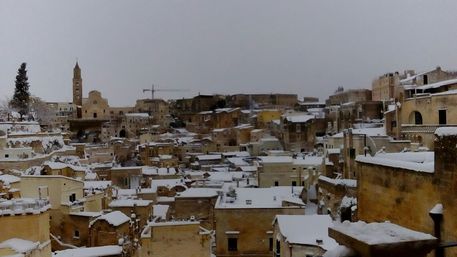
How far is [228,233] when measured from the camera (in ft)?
64.1

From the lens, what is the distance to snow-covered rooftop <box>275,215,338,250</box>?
1356cm

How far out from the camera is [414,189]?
278 inches

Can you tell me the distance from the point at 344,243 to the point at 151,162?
42533mm

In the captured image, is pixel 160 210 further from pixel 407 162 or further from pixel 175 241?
pixel 407 162

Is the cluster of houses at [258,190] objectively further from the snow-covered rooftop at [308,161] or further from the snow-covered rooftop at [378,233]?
the snow-covered rooftop at [308,161]

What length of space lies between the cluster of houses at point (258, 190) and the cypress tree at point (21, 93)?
13715mm

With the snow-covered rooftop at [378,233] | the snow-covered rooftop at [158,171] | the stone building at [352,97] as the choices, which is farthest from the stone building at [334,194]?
the stone building at [352,97]

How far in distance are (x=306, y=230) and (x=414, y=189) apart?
7.76m

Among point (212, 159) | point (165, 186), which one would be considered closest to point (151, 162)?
point (212, 159)

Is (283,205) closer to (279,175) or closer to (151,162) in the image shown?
(279,175)

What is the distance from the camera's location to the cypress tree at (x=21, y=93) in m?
54.5

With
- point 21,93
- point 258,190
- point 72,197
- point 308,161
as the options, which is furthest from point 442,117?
point 21,93

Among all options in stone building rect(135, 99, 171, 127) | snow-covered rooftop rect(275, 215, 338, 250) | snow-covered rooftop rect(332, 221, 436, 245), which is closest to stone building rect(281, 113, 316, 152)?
stone building rect(135, 99, 171, 127)

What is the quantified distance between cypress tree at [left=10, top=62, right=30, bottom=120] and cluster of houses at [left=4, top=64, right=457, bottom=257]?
540 inches
